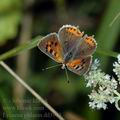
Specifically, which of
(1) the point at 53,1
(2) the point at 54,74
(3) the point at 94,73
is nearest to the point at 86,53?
(3) the point at 94,73

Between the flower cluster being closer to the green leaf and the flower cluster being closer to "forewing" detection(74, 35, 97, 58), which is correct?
"forewing" detection(74, 35, 97, 58)

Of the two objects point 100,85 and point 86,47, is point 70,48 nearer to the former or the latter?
point 86,47

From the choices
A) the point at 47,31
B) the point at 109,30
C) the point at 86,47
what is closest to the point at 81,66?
the point at 86,47

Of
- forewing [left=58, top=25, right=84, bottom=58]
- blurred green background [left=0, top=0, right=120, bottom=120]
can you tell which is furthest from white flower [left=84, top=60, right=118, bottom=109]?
blurred green background [left=0, top=0, right=120, bottom=120]

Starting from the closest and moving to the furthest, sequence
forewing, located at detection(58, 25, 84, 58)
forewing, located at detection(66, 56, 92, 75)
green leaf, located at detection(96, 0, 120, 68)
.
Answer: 1. forewing, located at detection(66, 56, 92, 75)
2. forewing, located at detection(58, 25, 84, 58)
3. green leaf, located at detection(96, 0, 120, 68)

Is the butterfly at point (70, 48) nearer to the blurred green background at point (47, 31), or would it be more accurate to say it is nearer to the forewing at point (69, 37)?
the forewing at point (69, 37)

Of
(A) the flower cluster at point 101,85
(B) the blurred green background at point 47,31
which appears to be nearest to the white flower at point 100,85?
(A) the flower cluster at point 101,85
